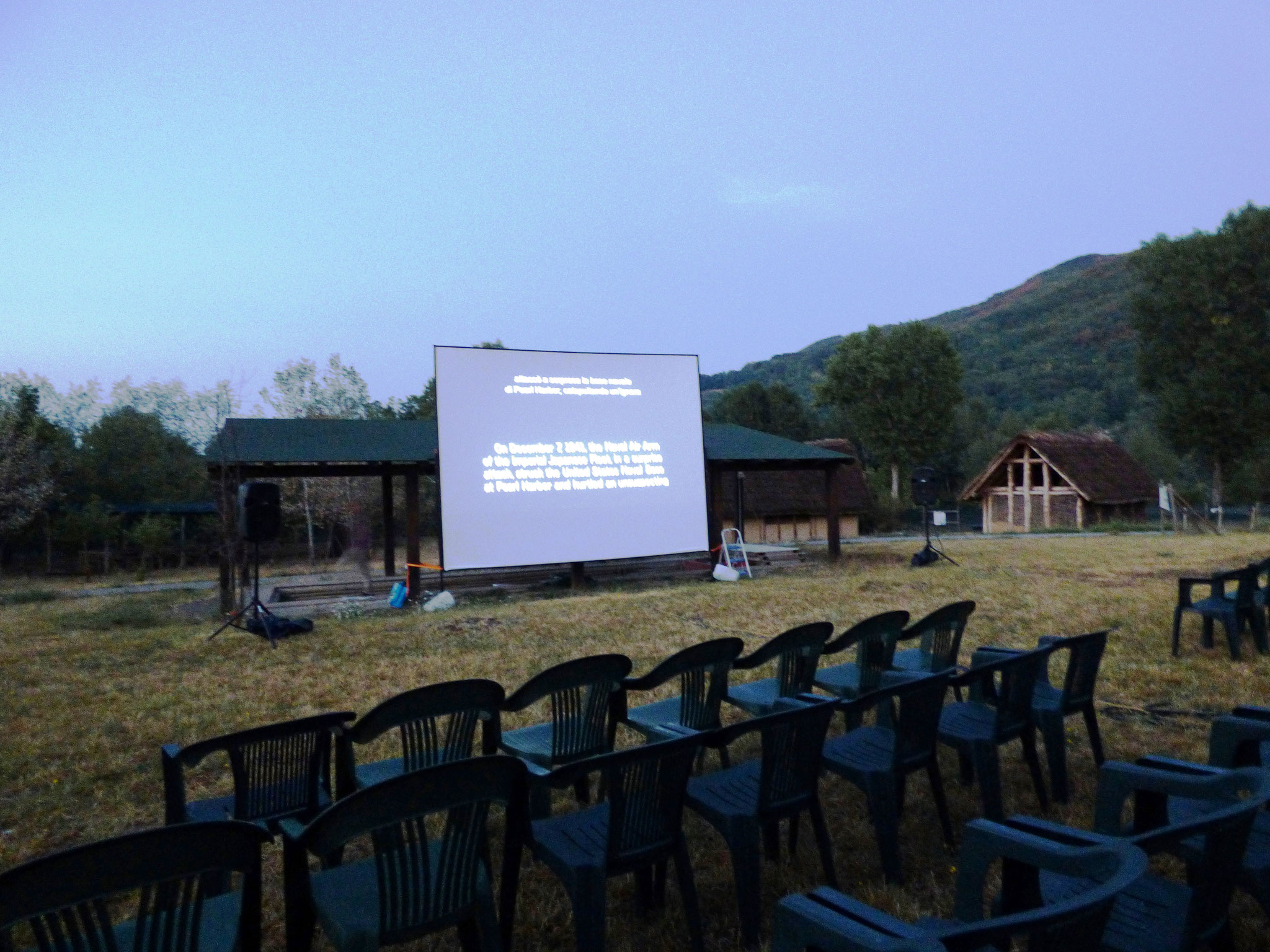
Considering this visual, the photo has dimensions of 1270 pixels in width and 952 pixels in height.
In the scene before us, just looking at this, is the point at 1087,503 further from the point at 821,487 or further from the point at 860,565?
the point at 860,565

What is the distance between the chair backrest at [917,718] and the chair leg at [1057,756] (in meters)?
0.75

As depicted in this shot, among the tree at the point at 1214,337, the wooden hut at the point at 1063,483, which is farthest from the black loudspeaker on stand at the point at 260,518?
the tree at the point at 1214,337

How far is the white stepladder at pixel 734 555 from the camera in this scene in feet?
49.2

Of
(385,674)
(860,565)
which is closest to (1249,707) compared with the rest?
(385,674)

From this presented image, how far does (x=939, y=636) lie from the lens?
14.8 ft

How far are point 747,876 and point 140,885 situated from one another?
5.37ft

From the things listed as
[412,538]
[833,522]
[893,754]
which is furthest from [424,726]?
[833,522]

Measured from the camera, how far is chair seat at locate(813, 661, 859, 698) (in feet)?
13.7

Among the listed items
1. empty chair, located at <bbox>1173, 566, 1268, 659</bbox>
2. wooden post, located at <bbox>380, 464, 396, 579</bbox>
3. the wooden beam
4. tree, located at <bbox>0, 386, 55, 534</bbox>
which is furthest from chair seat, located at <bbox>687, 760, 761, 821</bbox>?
tree, located at <bbox>0, 386, 55, 534</bbox>

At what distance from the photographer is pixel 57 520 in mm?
24078

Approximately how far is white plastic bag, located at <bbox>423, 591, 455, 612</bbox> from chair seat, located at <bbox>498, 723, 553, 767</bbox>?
823cm

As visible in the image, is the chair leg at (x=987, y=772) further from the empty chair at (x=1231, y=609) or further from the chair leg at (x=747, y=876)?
the empty chair at (x=1231, y=609)

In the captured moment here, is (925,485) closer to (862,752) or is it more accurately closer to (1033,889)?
(862,752)

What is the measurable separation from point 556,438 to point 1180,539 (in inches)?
620
